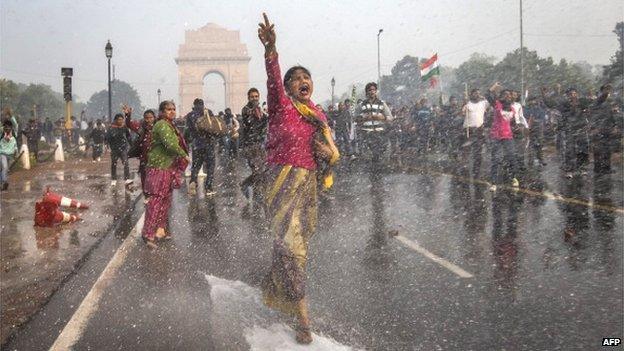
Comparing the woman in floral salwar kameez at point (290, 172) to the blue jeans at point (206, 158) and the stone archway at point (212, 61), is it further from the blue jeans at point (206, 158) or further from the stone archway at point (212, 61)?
the stone archway at point (212, 61)

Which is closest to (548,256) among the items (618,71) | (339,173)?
(339,173)

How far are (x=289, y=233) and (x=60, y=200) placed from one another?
19.6 feet

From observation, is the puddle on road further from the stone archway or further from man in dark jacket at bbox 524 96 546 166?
the stone archway

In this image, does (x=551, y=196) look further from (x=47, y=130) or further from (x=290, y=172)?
(x=47, y=130)

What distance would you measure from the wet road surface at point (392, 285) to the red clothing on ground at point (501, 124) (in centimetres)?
188

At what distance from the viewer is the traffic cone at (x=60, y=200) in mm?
7820

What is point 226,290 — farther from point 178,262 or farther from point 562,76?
point 562,76

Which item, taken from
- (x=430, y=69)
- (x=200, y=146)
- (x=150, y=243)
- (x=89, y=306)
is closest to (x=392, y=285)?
(x=89, y=306)

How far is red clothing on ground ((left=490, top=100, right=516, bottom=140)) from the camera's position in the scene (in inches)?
376

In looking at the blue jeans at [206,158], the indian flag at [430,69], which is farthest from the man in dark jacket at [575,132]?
the indian flag at [430,69]

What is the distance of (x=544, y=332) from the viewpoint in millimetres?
3447

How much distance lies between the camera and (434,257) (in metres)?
5.39

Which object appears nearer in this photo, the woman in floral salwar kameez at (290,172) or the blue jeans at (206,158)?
the woman in floral salwar kameez at (290,172)

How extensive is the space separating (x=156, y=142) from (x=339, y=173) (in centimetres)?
733
